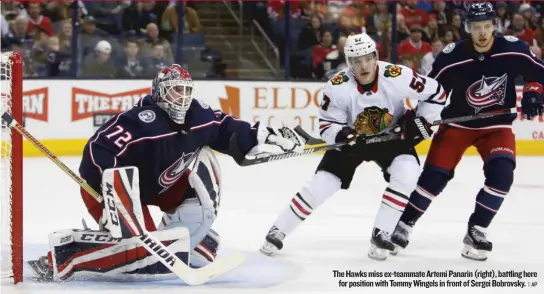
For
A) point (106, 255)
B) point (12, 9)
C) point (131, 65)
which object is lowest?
point (106, 255)

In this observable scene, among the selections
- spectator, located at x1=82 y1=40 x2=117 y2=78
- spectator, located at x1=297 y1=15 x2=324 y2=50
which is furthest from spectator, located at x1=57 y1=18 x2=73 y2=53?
spectator, located at x1=297 y1=15 x2=324 y2=50

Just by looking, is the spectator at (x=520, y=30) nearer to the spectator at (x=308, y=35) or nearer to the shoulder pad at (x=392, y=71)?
the spectator at (x=308, y=35)

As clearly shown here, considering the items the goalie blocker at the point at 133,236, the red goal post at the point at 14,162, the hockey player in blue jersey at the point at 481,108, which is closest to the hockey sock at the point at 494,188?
the hockey player in blue jersey at the point at 481,108

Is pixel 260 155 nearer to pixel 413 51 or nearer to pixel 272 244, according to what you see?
pixel 272 244

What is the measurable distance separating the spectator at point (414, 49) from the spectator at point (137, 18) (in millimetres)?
2011

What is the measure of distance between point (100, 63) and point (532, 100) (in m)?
4.35

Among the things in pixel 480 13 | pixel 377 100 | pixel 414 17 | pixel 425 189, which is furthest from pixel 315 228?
pixel 414 17

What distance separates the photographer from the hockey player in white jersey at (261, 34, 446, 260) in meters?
4.32

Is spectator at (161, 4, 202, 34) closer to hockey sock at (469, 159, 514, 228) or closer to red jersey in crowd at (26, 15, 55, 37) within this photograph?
red jersey in crowd at (26, 15, 55, 37)

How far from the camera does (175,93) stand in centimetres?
375

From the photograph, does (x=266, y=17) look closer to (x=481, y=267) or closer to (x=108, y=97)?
(x=108, y=97)

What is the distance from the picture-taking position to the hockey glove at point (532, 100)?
4527mm

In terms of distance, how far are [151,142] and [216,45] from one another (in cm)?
483

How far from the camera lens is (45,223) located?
205 inches
